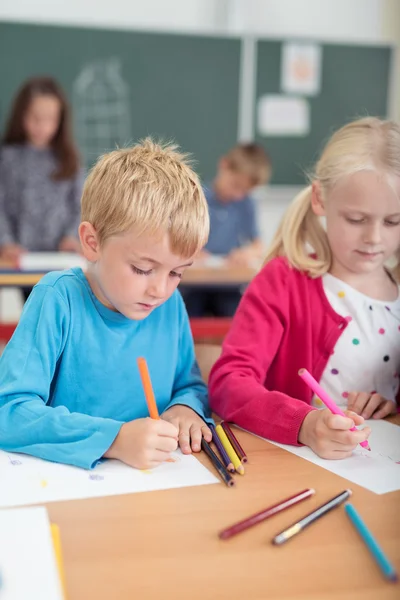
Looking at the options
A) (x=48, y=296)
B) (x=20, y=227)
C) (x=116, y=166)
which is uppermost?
(x=116, y=166)

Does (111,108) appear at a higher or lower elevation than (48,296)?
higher

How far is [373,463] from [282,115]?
13.7 feet

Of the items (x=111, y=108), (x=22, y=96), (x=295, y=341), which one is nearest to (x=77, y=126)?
(x=111, y=108)

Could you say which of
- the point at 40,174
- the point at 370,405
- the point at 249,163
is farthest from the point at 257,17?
the point at 370,405

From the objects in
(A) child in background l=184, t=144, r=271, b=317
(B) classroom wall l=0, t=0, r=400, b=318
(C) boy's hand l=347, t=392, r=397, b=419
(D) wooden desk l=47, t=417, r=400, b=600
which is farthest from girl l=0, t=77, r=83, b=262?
(D) wooden desk l=47, t=417, r=400, b=600

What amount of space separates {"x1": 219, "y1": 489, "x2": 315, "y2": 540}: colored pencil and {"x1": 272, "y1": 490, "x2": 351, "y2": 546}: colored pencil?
3 cm

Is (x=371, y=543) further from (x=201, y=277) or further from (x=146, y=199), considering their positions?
(x=201, y=277)

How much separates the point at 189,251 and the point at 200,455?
300mm

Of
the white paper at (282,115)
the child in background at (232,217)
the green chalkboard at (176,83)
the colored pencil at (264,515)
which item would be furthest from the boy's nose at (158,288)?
the white paper at (282,115)

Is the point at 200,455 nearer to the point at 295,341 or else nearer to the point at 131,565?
the point at 131,565

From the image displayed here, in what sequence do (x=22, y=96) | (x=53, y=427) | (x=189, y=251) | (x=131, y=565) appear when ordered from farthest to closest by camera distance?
(x=22, y=96) < (x=189, y=251) < (x=53, y=427) < (x=131, y=565)

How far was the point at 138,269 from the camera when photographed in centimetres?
104

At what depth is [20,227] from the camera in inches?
144

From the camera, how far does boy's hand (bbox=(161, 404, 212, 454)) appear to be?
991mm
